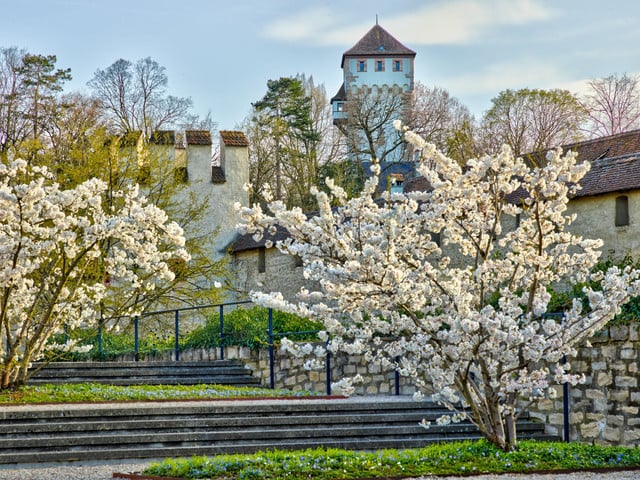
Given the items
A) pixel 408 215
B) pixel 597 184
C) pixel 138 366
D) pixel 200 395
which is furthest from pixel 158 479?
pixel 597 184

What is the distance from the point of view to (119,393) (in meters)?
14.3

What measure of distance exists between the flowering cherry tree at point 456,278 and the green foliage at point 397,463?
39cm

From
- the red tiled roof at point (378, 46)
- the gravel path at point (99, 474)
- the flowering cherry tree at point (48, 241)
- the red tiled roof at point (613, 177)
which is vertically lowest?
the gravel path at point (99, 474)

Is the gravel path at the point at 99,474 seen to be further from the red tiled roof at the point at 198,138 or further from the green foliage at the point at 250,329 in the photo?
the red tiled roof at the point at 198,138

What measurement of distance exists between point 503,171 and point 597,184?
13.3 meters

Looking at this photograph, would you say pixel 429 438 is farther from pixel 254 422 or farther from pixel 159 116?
pixel 159 116

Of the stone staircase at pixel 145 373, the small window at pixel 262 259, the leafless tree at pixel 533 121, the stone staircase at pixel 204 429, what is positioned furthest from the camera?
the leafless tree at pixel 533 121

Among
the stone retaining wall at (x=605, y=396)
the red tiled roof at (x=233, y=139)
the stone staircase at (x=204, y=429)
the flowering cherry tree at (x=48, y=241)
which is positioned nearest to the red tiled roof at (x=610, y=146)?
the red tiled roof at (x=233, y=139)

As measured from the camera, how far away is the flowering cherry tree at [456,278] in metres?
9.14

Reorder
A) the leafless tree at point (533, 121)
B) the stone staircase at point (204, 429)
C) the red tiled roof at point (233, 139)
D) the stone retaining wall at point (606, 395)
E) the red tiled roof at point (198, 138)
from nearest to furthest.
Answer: the stone staircase at point (204, 429) < the stone retaining wall at point (606, 395) < the red tiled roof at point (198, 138) < the red tiled roof at point (233, 139) < the leafless tree at point (533, 121)

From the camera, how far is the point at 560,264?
33.1 ft

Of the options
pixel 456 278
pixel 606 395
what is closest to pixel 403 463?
pixel 456 278

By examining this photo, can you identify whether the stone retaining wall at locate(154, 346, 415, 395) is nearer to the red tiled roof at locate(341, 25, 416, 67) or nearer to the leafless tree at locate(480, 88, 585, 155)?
the leafless tree at locate(480, 88, 585, 155)

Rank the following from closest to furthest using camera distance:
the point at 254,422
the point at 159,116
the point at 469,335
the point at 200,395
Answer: the point at 469,335 → the point at 254,422 → the point at 200,395 → the point at 159,116
